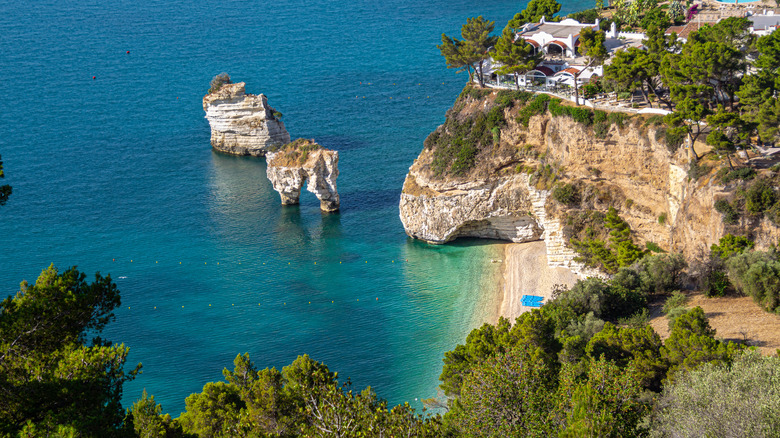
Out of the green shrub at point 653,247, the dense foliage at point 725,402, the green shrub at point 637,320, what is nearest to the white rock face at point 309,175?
the green shrub at point 653,247

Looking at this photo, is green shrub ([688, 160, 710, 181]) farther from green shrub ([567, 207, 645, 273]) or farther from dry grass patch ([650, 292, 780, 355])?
dry grass patch ([650, 292, 780, 355])

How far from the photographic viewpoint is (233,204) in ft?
257

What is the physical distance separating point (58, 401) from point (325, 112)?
84.9 meters

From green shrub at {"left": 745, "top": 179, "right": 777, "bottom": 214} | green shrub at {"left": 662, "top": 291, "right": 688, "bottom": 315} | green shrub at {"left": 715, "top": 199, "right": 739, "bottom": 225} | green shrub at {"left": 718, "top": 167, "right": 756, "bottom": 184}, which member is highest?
green shrub at {"left": 718, "top": 167, "right": 756, "bottom": 184}

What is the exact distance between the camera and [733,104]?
56719 mm

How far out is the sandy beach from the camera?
56.2m

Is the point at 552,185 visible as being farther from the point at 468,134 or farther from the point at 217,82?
the point at 217,82

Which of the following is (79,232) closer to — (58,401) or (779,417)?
(58,401)

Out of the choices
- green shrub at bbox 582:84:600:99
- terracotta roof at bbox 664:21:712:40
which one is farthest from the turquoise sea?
terracotta roof at bbox 664:21:712:40

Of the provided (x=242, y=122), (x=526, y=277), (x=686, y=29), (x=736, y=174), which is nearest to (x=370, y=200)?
(x=526, y=277)

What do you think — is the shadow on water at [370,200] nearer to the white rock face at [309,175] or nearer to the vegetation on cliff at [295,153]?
the white rock face at [309,175]

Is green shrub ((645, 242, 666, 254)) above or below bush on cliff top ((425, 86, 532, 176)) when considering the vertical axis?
below

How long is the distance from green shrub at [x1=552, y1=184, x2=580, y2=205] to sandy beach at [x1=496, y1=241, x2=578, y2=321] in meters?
5.10

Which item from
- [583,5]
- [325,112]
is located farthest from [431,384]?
[583,5]
